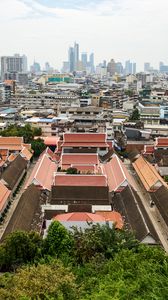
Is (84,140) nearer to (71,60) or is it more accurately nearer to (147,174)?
(147,174)

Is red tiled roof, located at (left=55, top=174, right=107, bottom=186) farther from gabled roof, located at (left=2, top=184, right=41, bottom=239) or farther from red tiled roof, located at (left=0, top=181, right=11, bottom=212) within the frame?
red tiled roof, located at (left=0, top=181, right=11, bottom=212)

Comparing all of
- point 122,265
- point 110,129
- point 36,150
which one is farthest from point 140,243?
point 110,129

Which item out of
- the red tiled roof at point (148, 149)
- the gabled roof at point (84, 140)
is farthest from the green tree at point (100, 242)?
the red tiled roof at point (148, 149)

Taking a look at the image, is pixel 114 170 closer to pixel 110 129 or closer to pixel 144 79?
pixel 110 129

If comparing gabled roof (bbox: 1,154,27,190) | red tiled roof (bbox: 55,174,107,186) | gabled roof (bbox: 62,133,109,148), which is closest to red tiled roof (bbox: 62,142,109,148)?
gabled roof (bbox: 62,133,109,148)

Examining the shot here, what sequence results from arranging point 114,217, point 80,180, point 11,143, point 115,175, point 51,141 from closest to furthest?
point 114,217
point 80,180
point 115,175
point 11,143
point 51,141

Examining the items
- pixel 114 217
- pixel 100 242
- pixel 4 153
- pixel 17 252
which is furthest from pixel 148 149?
pixel 17 252
